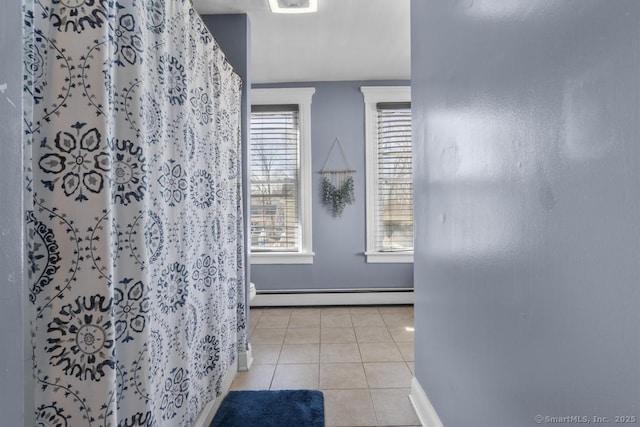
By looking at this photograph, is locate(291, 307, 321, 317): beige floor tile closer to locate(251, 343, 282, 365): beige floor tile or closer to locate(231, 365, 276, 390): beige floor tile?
locate(251, 343, 282, 365): beige floor tile

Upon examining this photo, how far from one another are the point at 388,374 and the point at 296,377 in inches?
23.9

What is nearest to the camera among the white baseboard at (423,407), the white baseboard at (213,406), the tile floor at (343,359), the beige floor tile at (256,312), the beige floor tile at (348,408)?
the white baseboard at (423,407)

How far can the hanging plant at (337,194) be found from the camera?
397cm

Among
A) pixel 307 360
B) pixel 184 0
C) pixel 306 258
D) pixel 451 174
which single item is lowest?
pixel 307 360

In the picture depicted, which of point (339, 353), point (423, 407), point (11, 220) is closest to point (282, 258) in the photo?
point (339, 353)

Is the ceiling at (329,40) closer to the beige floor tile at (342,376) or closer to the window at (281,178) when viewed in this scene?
the window at (281,178)

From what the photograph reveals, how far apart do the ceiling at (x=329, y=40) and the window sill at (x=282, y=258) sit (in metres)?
1.92

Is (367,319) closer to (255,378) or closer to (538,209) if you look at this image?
(255,378)

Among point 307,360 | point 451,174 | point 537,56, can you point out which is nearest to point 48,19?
point 537,56

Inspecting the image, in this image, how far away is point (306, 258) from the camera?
3.99 m

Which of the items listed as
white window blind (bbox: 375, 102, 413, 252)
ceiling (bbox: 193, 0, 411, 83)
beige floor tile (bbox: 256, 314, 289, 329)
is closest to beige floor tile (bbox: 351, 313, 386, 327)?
beige floor tile (bbox: 256, 314, 289, 329)

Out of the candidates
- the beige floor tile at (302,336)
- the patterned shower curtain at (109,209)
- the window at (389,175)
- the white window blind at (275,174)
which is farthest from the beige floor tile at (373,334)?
the patterned shower curtain at (109,209)

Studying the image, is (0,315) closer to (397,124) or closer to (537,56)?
(537,56)

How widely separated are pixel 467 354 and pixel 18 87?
1.40 meters
